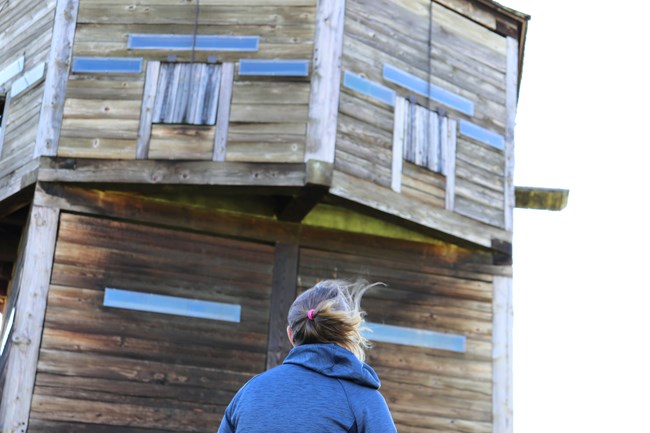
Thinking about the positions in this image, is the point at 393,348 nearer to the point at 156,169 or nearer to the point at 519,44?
the point at 156,169

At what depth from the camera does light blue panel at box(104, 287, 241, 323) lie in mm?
10385

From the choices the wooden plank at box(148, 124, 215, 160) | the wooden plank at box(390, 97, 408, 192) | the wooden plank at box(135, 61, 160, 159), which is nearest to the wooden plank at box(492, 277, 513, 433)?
the wooden plank at box(390, 97, 408, 192)

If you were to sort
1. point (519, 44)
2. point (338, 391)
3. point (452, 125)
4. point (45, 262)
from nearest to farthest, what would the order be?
1. point (338, 391)
2. point (45, 262)
3. point (452, 125)
4. point (519, 44)

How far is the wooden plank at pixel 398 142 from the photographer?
10.9 meters

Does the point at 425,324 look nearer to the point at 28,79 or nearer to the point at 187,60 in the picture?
the point at 187,60

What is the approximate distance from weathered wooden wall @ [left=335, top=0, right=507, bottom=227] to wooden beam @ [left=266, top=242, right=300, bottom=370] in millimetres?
1258


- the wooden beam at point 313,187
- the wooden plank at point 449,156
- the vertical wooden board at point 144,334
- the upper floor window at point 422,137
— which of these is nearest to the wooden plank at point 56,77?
the vertical wooden board at point 144,334

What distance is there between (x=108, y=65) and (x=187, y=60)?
87 cm

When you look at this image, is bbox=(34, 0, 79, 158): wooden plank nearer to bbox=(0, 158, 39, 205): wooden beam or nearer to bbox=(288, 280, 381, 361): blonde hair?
bbox=(0, 158, 39, 205): wooden beam

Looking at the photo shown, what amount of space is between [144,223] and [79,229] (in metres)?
A: 0.69

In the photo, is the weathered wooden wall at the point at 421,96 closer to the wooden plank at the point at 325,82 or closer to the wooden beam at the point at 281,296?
the wooden plank at the point at 325,82

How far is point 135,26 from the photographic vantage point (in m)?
11.0

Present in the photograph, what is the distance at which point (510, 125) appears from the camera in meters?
12.4

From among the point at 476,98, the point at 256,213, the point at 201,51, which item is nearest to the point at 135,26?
the point at 201,51
